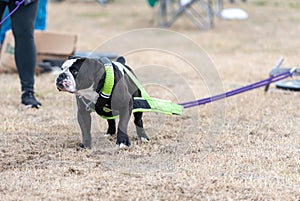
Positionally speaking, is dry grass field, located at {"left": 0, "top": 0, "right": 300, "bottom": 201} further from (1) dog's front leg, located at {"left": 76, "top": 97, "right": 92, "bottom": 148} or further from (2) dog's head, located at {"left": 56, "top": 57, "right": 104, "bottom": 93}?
(2) dog's head, located at {"left": 56, "top": 57, "right": 104, "bottom": 93}

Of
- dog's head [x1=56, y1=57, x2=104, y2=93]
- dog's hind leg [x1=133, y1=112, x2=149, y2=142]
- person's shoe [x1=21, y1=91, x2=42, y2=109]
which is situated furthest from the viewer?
person's shoe [x1=21, y1=91, x2=42, y2=109]

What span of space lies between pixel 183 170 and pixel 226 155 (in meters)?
0.45

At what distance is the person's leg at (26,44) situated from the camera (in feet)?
16.8

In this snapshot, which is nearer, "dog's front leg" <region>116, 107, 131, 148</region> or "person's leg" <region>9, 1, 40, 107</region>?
"dog's front leg" <region>116, 107, 131, 148</region>

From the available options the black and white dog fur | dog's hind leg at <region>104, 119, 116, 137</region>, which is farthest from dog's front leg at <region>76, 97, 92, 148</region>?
dog's hind leg at <region>104, 119, 116, 137</region>

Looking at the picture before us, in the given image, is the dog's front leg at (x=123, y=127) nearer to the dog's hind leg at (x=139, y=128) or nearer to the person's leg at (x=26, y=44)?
the dog's hind leg at (x=139, y=128)

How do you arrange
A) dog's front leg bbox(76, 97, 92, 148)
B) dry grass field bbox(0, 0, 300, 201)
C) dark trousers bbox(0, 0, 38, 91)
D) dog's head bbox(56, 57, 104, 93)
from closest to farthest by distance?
1. dry grass field bbox(0, 0, 300, 201)
2. dog's head bbox(56, 57, 104, 93)
3. dog's front leg bbox(76, 97, 92, 148)
4. dark trousers bbox(0, 0, 38, 91)

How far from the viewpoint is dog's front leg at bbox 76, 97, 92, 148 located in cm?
391

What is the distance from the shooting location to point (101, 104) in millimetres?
3795

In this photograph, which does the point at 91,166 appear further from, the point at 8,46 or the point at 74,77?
the point at 8,46

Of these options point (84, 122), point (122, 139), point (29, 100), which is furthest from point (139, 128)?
point (29, 100)

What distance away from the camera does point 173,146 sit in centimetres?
415

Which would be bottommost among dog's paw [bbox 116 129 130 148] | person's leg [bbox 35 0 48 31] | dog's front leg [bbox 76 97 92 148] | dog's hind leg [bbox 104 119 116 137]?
person's leg [bbox 35 0 48 31]

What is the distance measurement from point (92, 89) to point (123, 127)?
1.10 ft
